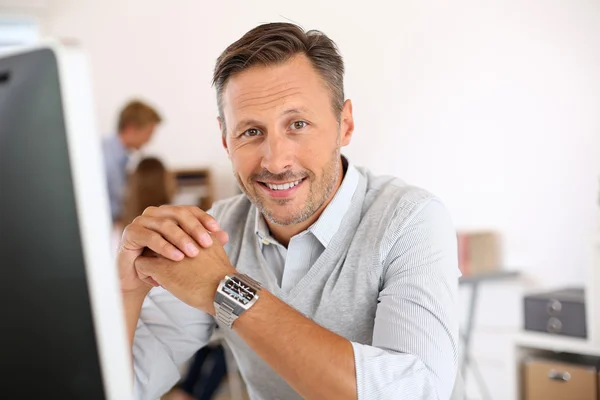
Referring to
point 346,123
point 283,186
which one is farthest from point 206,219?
point 346,123

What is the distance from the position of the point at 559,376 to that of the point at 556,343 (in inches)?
5.3

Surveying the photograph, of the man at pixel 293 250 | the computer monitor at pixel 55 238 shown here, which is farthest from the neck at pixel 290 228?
the computer monitor at pixel 55 238

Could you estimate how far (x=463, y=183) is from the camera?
3.41m

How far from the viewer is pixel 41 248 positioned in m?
0.44

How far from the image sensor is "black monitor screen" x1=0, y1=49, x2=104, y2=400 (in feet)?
1.41

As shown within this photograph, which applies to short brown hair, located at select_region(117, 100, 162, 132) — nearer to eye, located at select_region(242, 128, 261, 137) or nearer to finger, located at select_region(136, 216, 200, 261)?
eye, located at select_region(242, 128, 261, 137)

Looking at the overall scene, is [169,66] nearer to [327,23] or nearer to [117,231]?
[117,231]

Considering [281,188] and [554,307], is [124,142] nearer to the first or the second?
[554,307]

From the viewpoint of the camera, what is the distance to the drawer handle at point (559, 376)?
2.40 metres

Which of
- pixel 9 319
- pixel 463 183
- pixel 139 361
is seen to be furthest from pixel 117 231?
pixel 9 319

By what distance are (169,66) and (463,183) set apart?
238cm

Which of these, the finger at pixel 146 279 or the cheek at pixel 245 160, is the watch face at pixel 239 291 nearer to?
the finger at pixel 146 279

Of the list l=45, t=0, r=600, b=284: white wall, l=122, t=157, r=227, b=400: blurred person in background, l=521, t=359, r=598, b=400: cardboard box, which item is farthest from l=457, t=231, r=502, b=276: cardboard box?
l=122, t=157, r=227, b=400: blurred person in background

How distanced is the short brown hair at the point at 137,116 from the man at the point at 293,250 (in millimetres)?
3191
